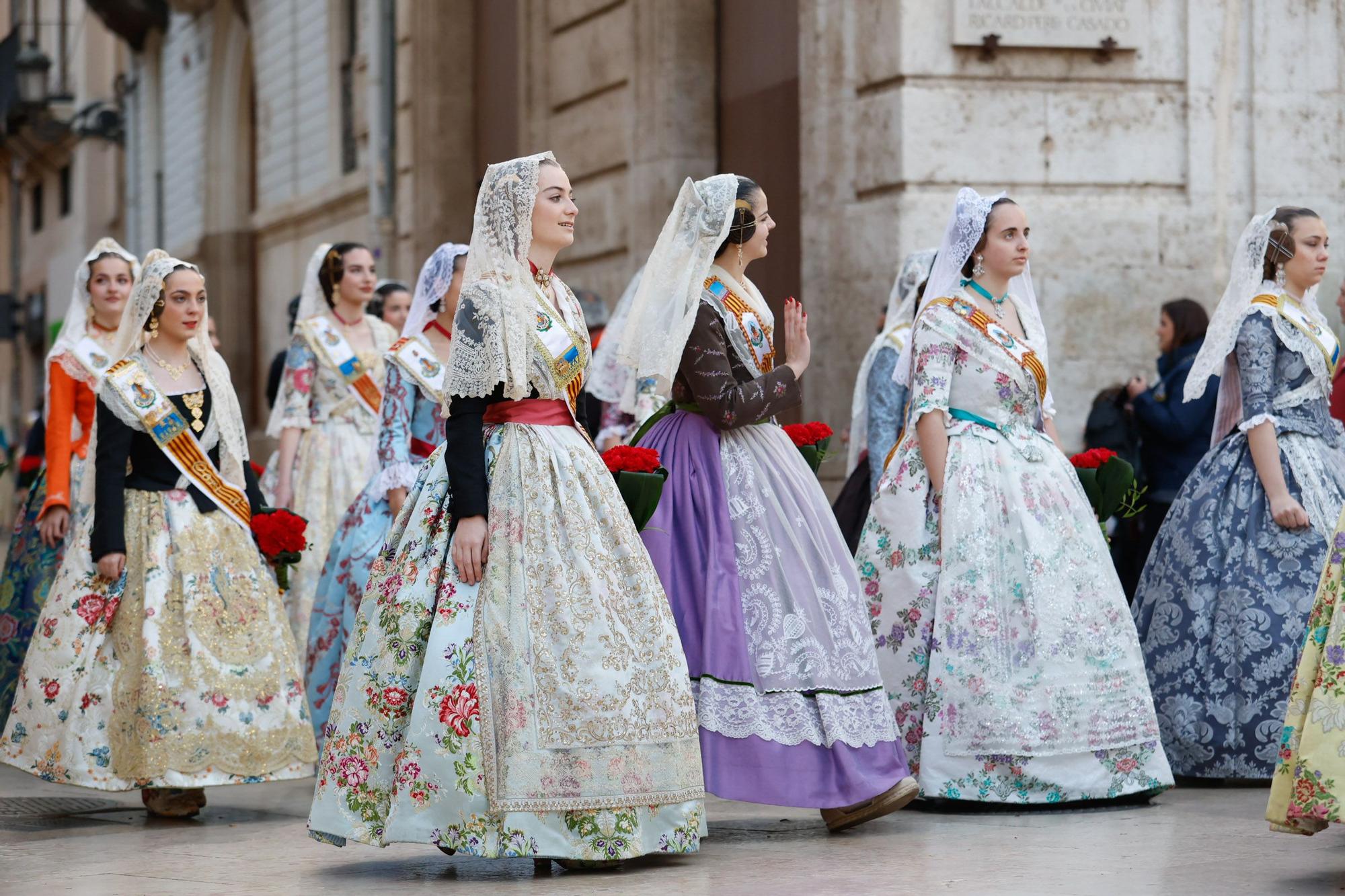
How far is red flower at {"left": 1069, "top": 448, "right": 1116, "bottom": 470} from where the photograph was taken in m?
6.73

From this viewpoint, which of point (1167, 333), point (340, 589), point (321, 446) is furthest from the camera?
point (1167, 333)

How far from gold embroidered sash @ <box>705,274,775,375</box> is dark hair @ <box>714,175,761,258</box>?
11cm

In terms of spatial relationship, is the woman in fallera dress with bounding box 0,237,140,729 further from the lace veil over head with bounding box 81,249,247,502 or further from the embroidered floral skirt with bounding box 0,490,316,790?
the embroidered floral skirt with bounding box 0,490,316,790

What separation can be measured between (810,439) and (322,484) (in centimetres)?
295

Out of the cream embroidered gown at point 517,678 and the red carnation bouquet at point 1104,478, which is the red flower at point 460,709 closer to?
the cream embroidered gown at point 517,678

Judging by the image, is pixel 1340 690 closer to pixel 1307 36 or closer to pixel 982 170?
pixel 982 170

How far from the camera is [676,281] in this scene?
6.00 meters

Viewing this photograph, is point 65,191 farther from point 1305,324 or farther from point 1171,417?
point 1305,324

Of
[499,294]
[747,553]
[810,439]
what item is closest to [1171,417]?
[810,439]

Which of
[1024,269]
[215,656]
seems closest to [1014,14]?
[1024,269]

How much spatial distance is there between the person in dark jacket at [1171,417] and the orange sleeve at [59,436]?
427cm

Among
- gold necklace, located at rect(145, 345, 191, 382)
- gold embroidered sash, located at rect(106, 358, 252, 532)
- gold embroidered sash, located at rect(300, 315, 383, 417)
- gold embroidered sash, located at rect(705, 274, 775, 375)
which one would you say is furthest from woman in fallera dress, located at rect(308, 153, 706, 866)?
gold embroidered sash, located at rect(300, 315, 383, 417)

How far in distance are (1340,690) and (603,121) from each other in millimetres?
8850

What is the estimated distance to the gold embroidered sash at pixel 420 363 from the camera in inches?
288
